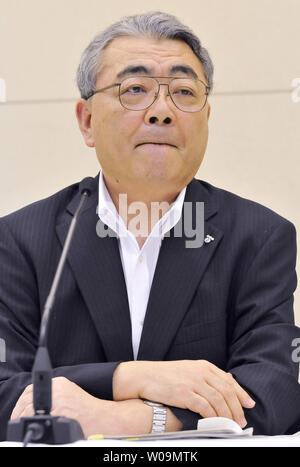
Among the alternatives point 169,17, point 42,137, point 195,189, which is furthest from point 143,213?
point 42,137

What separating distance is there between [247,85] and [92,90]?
0.93m

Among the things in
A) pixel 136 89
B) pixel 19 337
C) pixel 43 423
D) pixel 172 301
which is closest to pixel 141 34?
pixel 136 89

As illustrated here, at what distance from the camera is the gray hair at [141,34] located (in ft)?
6.85

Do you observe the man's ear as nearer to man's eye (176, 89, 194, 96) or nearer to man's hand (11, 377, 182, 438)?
man's eye (176, 89, 194, 96)

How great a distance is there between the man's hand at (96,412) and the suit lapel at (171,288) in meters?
0.24

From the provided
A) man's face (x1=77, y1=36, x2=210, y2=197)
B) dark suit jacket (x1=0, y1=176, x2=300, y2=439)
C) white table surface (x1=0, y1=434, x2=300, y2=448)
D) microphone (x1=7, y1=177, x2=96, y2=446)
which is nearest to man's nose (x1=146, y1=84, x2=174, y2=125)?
man's face (x1=77, y1=36, x2=210, y2=197)

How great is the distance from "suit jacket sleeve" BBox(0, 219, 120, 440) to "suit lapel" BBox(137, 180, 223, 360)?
7.1 inches

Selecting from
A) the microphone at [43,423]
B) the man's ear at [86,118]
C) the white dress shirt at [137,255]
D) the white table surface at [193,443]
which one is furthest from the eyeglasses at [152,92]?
the white table surface at [193,443]

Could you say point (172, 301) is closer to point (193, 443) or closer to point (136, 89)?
point (136, 89)

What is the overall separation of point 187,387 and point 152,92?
29.7 inches

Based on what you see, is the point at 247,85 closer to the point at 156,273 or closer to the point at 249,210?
the point at 249,210

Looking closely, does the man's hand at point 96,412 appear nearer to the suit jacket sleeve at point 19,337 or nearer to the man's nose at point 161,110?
the suit jacket sleeve at point 19,337

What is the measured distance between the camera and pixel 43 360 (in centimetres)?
129
